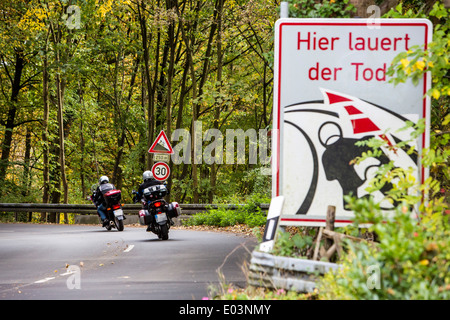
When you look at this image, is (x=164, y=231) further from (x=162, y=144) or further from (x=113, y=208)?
(x=162, y=144)

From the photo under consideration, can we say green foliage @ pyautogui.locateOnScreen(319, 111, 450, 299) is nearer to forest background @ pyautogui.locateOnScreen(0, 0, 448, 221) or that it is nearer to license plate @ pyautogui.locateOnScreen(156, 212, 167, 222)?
license plate @ pyautogui.locateOnScreen(156, 212, 167, 222)

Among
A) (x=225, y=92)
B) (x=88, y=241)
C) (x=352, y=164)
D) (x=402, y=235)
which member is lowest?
(x=88, y=241)

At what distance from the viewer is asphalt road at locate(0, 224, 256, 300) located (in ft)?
29.8

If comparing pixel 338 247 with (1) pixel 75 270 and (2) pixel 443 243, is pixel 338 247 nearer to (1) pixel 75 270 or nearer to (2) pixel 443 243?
(2) pixel 443 243

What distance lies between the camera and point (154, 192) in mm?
17594

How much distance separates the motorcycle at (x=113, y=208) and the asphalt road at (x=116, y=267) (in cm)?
197

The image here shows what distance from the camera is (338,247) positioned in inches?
258

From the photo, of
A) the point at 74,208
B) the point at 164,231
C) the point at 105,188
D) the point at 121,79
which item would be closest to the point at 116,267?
the point at 164,231

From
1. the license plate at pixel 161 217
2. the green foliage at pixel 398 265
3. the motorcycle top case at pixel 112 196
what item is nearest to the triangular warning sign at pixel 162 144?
the motorcycle top case at pixel 112 196

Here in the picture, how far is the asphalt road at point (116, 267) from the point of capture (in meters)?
9.07

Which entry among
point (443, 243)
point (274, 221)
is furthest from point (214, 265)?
point (443, 243)

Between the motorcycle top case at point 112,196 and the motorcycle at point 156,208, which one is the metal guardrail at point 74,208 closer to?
the motorcycle top case at point 112,196

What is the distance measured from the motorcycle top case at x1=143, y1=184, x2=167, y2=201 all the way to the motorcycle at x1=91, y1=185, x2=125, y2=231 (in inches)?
147
